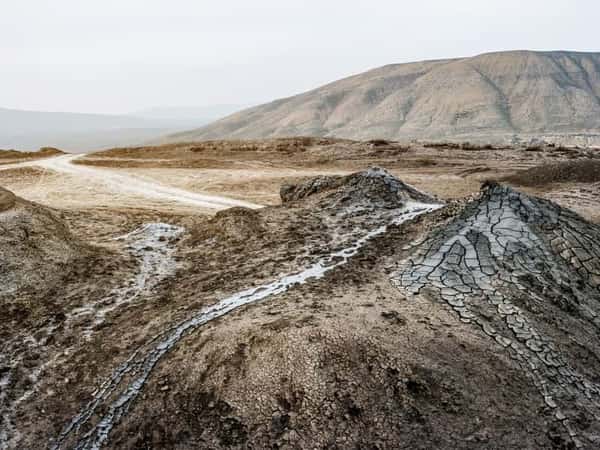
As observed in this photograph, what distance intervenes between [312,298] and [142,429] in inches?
89.6

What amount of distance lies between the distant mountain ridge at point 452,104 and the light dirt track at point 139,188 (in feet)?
243

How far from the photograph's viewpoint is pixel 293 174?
23.0 m

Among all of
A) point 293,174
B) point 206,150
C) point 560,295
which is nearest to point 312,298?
point 560,295

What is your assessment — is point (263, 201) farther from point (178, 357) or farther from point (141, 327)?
point (178, 357)

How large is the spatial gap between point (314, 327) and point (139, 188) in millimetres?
17290

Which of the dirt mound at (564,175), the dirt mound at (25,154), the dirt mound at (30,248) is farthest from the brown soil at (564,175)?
the dirt mound at (25,154)

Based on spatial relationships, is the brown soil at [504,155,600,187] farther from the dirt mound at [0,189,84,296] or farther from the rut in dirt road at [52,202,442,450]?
the dirt mound at [0,189,84,296]

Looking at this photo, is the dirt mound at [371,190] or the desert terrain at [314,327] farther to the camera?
the dirt mound at [371,190]

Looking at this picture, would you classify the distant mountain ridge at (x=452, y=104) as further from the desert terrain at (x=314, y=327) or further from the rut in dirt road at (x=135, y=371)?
the rut in dirt road at (x=135, y=371)

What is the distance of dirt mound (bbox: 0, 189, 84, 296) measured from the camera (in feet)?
23.0

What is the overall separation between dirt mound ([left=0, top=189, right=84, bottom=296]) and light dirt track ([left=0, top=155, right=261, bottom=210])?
7.07 m

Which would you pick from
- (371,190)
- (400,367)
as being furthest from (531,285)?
(371,190)

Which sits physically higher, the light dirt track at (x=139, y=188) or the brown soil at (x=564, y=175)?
the light dirt track at (x=139, y=188)

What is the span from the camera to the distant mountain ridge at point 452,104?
321ft
